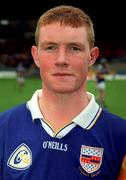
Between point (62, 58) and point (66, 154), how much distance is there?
485 millimetres

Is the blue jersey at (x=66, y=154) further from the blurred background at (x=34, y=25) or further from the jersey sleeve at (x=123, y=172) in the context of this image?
the blurred background at (x=34, y=25)

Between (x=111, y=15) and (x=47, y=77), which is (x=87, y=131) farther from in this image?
(x=111, y=15)

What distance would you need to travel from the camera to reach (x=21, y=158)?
8.18ft

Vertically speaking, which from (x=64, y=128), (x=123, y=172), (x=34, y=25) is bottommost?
(x=34, y=25)

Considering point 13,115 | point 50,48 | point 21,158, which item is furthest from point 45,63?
point 21,158

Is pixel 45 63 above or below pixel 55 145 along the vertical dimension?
above

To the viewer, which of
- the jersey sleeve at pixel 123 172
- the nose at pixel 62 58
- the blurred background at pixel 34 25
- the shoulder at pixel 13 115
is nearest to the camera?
the nose at pixel 62 58

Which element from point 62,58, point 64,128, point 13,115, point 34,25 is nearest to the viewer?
point 62,58

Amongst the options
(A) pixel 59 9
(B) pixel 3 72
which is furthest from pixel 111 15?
(A) pixel 59 9

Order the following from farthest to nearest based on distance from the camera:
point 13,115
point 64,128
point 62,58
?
point 13,115
point 64,128
point 62,58

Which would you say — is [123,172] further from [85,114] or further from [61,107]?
[61,107]

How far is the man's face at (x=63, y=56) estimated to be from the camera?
243 cm

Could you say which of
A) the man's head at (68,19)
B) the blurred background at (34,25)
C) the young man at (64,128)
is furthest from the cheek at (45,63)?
the blurred background at (34,25)

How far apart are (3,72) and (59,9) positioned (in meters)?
32.6
